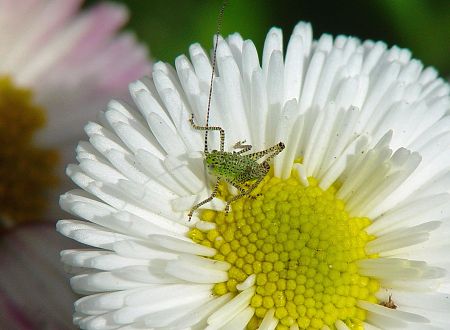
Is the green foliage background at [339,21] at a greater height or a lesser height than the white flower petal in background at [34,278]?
Result: greater

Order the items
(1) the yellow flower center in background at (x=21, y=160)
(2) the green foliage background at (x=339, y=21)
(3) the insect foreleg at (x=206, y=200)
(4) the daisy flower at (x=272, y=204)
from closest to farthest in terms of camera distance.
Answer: (4) the daisy flower at (x=272, y=204) < (3) the insect foreleg at (x=206, y=200) < (1) the yellow flower center in background at (x=21, y=160) < (2) the green foliage background at (x=339, y=21)

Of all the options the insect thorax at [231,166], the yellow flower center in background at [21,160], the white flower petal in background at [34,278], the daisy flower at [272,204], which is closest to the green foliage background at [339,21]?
the yellow flower center in background at [21,160]

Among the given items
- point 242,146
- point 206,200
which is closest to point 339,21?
point 242,146

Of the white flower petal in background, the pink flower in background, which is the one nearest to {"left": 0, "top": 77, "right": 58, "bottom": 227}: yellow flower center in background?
the pink flower in background

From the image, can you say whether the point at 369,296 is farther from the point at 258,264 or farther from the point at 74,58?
the point at 74,58

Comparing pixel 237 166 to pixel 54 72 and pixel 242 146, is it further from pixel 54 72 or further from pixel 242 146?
pixel 54 72

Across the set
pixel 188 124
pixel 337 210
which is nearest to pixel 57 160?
pixel 188 124

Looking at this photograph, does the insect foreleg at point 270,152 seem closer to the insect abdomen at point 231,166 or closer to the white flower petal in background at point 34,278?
the insect abdomen at point 231,166
